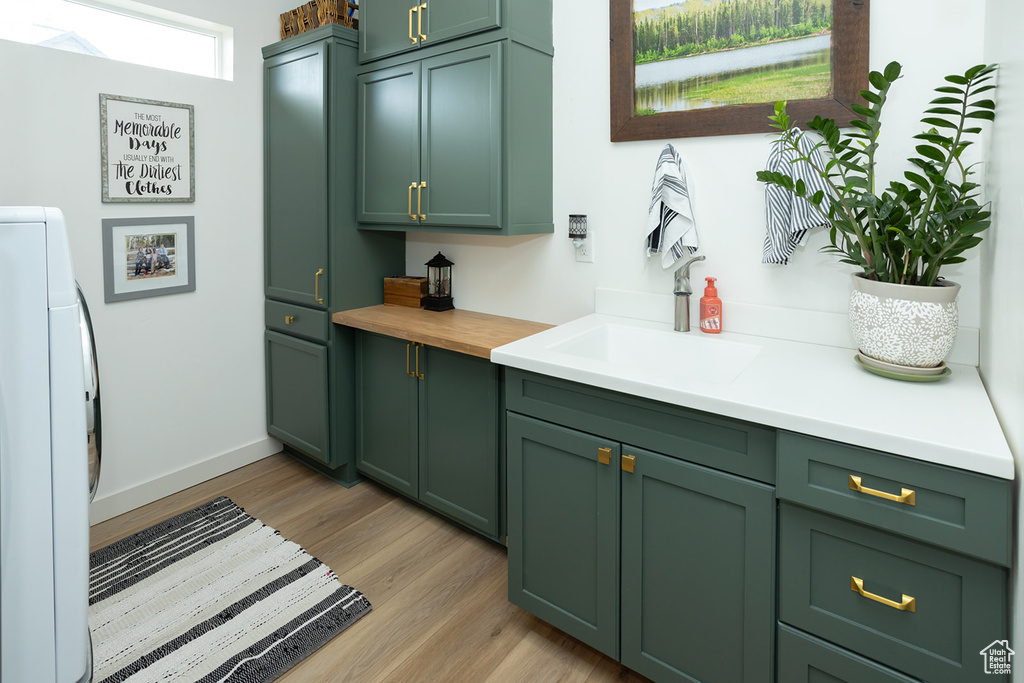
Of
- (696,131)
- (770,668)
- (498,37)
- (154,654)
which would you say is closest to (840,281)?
(696,131)

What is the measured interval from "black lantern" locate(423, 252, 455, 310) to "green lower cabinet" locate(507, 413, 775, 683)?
3.60 feet

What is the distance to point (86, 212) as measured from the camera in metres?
2.44

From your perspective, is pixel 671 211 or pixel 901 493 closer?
pixel 901 493

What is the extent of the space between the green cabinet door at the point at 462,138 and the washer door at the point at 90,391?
1.39 m

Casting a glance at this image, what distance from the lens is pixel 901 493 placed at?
1132mm

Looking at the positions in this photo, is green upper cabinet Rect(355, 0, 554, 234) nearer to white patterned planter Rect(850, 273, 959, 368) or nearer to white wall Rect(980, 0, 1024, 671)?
white patterned planter Rect(850, 273, 959, 368)

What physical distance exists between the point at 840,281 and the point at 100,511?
305 cm

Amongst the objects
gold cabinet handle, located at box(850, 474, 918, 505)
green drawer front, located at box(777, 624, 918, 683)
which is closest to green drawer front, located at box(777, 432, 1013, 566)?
gold cabinet handle, located at box(850, 474, 918, 505)

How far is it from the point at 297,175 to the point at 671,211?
69.2 inches

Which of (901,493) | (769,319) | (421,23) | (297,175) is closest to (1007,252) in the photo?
(901,493)

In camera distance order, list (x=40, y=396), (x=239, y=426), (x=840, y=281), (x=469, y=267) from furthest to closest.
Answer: (x=239, y=426), (x=469, y=267), (x=840, y=281), (x=40, y=396)

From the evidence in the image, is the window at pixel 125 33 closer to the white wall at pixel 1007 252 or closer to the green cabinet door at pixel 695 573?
the green cabinet door at pixel 695 573

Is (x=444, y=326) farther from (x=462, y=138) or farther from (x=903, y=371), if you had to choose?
(x=903, y=371)

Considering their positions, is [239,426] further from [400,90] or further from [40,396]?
[40,396]
